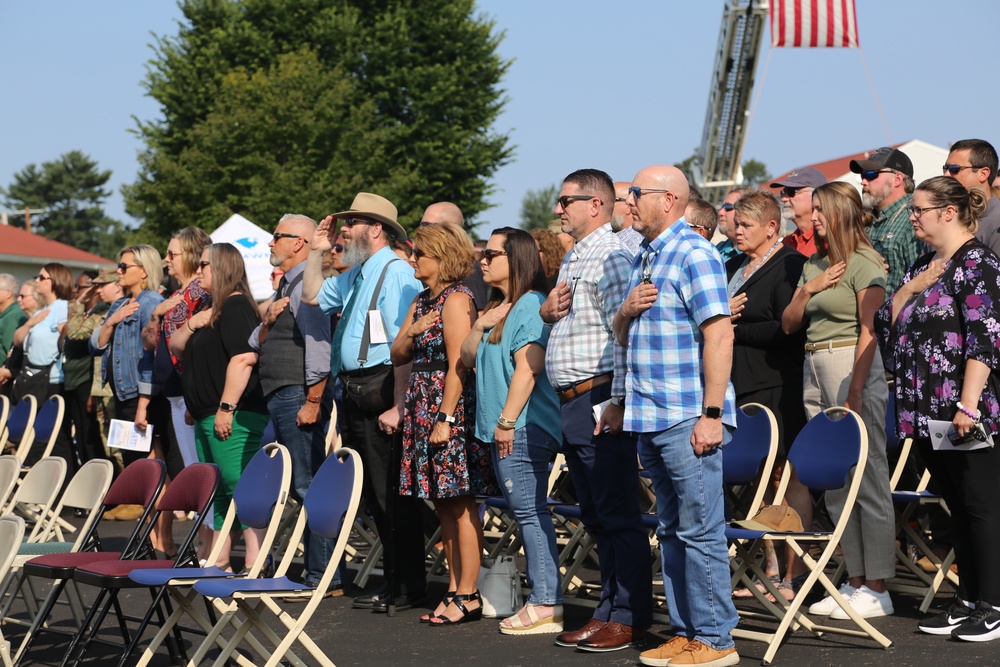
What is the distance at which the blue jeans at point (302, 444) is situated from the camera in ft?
23.1

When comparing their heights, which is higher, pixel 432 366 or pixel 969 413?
pixel 432 366

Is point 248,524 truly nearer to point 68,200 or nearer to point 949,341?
point 949,341

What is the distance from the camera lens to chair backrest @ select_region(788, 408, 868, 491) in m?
5.20

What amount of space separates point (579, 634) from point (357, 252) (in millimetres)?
2596

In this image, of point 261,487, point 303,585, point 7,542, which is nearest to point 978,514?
point 303,585

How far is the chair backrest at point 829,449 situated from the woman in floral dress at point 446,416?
1.57m

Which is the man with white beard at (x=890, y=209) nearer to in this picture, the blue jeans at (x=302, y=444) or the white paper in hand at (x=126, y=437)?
the blue jeans at (x=302, y=444)

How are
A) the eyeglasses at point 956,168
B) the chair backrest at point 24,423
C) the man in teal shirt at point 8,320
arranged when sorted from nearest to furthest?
1. the eyeglasses at point 956,168
2. the chair backrest at point 24,423
3. the man in teal shirt at point 8,320

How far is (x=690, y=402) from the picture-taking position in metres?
4.76

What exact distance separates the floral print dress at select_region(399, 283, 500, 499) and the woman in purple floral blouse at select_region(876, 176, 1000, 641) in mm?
2071

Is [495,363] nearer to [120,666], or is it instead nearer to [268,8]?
[120,666]

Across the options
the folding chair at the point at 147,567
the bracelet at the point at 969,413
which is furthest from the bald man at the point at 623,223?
the folding chair at the point at 147,567

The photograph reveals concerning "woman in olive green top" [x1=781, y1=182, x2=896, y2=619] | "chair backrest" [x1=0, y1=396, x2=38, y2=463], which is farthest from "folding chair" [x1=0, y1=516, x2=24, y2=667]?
"chair backrest" [x1=0, y1=396, x2=38, y2=463]

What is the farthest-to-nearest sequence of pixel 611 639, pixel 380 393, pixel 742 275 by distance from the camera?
pixel 742 275
pixel 380 393
pixel 611 639
